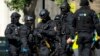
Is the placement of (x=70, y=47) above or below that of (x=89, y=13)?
below

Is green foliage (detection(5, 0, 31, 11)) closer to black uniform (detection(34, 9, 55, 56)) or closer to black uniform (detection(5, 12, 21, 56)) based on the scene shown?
black uniform (detection(5, 12, 21, 56))

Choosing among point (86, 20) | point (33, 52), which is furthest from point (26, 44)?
point (86, 20)

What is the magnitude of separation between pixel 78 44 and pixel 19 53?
1776 millimetres

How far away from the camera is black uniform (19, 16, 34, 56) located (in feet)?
61.6

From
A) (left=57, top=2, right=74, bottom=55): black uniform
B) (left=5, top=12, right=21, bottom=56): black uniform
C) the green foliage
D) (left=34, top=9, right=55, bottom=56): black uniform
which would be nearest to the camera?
(left=34, top=9, right=55, bottom=56): black uniform

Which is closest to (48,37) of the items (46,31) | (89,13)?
(46,31)

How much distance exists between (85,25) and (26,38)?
1.82 metres

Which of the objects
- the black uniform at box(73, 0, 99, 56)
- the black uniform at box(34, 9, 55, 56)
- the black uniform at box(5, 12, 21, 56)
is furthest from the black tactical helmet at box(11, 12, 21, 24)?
the black uniform at box(73, 0, 99, 56)

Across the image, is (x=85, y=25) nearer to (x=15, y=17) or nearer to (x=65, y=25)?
(x=65, y=25)

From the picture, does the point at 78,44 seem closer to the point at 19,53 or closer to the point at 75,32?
the point at 75,32

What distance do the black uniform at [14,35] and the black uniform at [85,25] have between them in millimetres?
1790

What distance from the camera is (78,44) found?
18578 millimetres

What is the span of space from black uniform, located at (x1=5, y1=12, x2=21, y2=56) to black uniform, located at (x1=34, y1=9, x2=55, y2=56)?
0.61 m

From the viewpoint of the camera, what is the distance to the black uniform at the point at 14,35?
18.9 m
